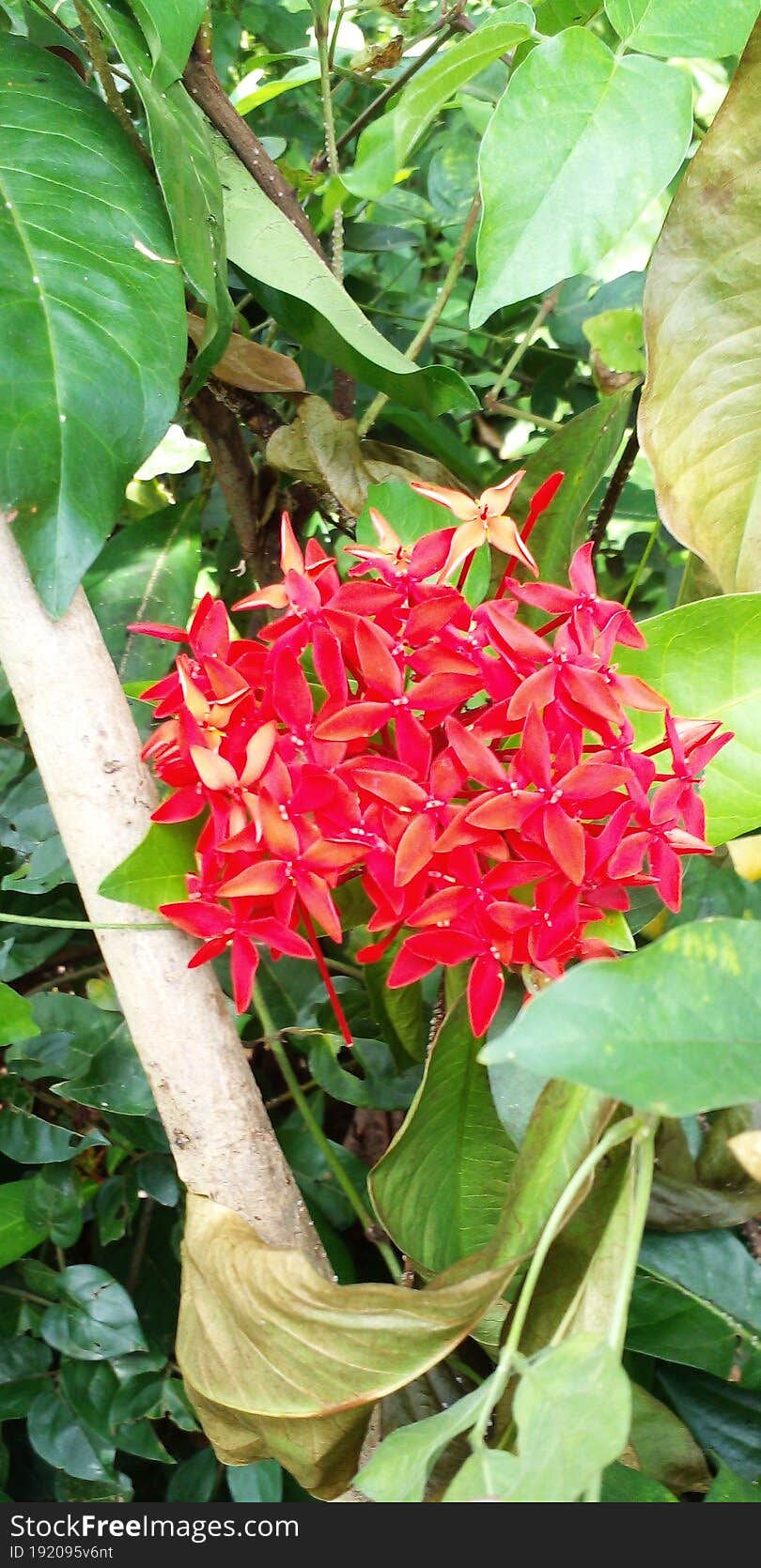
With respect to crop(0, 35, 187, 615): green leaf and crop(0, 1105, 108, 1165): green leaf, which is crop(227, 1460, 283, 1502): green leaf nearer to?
crop(0, 1105, 108, 1165): green leaf

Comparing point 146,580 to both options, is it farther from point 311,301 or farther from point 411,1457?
point 411,1457

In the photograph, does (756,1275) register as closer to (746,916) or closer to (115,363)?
(746,916)

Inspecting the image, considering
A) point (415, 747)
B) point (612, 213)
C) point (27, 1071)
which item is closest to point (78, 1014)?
point (27, 1071)

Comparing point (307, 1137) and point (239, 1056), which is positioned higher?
point (239, 1056)

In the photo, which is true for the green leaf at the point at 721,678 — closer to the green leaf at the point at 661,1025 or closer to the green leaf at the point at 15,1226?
the green leaf at the point at 661,1025

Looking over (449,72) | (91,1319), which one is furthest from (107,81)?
(91,1319)

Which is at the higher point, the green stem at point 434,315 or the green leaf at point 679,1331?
the green stem at point 434,315

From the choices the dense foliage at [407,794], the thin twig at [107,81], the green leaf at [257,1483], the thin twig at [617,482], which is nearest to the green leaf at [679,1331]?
the dense foliage at [407,794]
